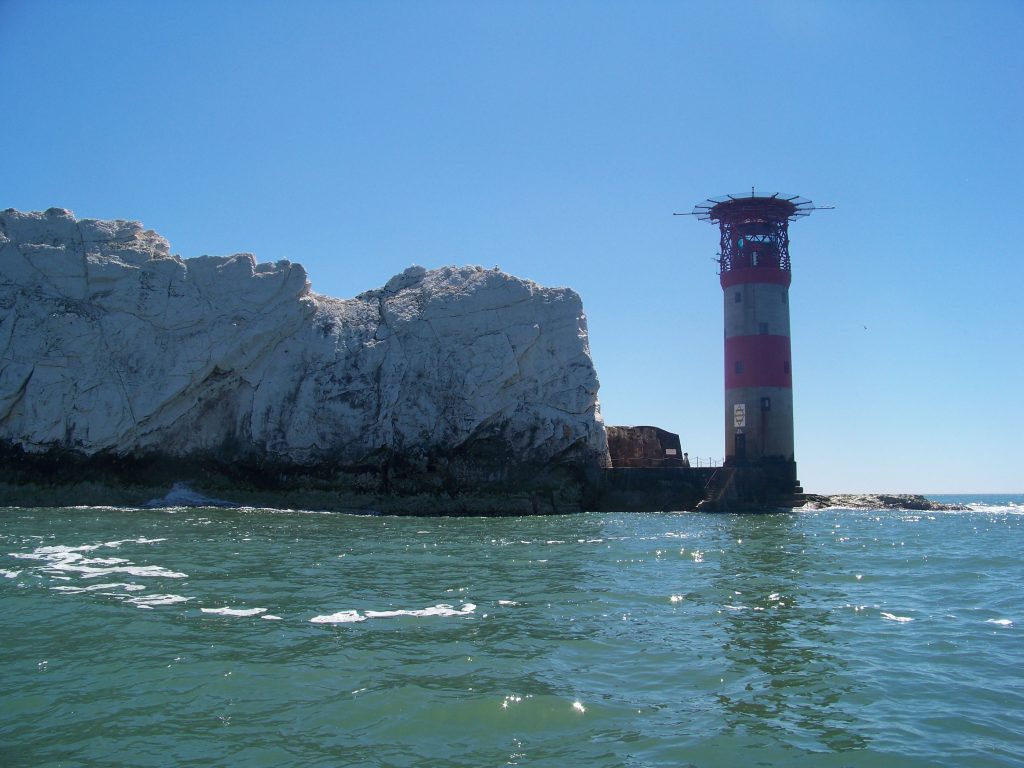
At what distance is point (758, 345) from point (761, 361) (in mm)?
793

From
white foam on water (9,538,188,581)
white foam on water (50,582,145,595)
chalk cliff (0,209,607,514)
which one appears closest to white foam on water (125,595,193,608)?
white foam on water (50,582,145,595)

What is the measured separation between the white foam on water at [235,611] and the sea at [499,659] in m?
0.09

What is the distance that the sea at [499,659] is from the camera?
6.62m

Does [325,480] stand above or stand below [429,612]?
above

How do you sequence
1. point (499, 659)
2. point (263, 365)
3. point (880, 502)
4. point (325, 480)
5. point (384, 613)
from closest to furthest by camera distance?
point (499, 659) → point (384, 613) → point (325, 480) → point (263, 365) → point (880, 502)

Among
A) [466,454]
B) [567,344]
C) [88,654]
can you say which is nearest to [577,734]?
[88,654]

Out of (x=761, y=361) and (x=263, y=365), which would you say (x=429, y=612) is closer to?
(x=263, y=365)

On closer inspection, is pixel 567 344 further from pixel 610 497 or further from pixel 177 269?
pixel 177 269

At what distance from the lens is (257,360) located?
35.4m

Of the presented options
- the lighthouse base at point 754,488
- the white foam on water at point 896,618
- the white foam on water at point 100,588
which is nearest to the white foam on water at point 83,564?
the white foam on water at point 100,588

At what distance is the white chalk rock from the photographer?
34.1 metres

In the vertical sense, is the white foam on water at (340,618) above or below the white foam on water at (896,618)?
below

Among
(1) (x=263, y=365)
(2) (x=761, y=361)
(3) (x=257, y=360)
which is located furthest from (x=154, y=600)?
(2) (x=761, y=361)

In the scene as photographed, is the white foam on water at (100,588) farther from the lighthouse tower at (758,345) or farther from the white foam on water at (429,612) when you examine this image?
the lighthouse tower at (758,345)
